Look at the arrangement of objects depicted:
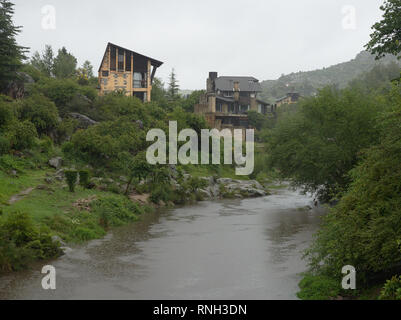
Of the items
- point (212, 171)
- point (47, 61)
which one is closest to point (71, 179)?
point (212, 171)

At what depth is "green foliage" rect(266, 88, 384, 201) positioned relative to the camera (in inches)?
1329

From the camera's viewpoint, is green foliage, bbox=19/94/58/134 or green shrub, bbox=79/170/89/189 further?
green foliage, bbox=19/94/58/134

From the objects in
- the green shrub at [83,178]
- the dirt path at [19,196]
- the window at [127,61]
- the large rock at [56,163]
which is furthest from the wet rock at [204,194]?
the window at [127,61]

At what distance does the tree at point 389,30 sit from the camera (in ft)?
76.8

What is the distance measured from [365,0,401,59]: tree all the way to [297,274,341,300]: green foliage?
14.3 m

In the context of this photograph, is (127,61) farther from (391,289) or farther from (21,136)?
(391,289)

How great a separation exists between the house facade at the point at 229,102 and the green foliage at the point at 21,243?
184ft

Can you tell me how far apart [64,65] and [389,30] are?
56.8 m

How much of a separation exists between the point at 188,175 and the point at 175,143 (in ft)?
21.8

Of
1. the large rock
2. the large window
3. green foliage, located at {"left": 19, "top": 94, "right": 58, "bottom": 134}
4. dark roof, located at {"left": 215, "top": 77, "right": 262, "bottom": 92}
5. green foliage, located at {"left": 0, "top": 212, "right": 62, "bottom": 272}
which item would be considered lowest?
green foliage, located at {"left": 0, "top": 212, "right": 62, "bottom": 272}

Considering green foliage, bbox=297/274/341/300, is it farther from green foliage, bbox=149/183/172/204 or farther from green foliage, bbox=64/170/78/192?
green foliage, bbox=149/183/172/204

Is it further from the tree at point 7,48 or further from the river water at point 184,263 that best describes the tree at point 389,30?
the tree at point 7,48

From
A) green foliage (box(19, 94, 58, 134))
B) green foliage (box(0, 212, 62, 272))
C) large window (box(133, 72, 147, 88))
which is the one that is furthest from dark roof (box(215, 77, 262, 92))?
green foliage (box(0, 212, 62, 272))
